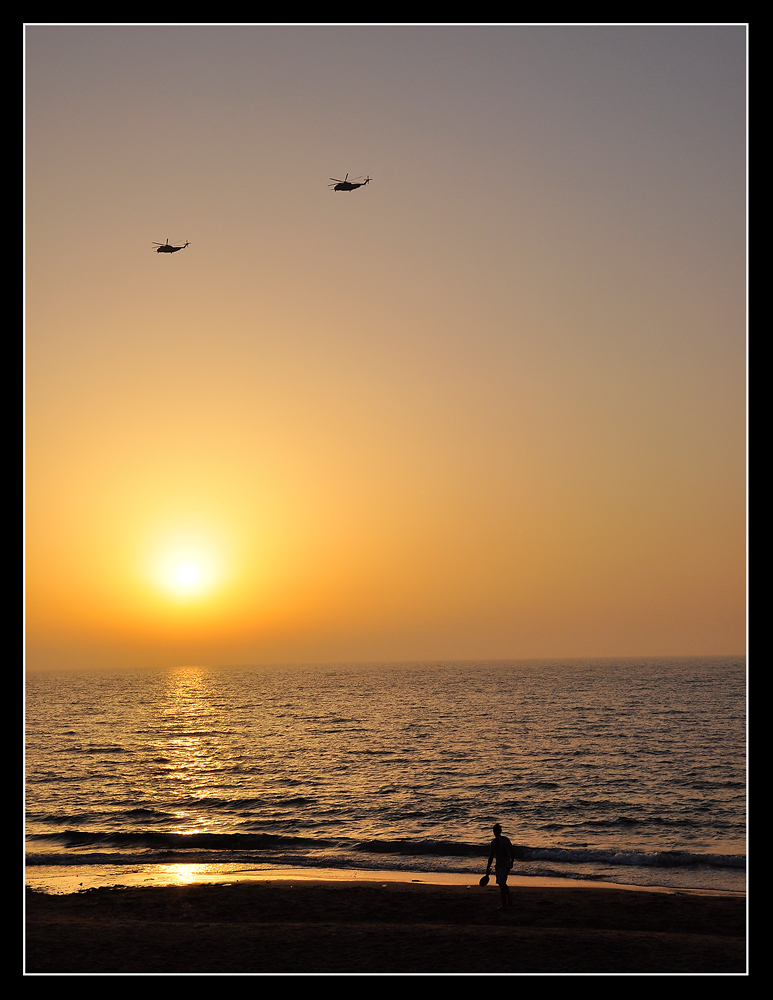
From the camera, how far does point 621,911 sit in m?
19.2

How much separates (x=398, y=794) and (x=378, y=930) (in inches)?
998

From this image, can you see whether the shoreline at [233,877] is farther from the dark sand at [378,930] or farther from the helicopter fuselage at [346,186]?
the helicopter fuselage at [346,186]

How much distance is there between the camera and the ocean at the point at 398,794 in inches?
1070

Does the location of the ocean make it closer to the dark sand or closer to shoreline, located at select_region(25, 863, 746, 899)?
shoreline, located at select_region(25, 863, 746, 899)

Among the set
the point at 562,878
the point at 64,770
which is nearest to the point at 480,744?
the point at 64,770

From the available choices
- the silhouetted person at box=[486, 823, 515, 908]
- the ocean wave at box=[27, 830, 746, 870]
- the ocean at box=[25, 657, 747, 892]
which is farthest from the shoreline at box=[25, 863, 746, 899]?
the silhouetted person at box=[486, 823, 515, 908]

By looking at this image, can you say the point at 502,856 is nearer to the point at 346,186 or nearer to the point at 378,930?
the point at 378,930

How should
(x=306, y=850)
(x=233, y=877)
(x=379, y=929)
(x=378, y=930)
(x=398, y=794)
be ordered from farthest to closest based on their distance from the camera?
(x=398, y=794)
(x=306, y=850)
(x=233, y=877)
(x=379, y=929)
(x=378, y=930)

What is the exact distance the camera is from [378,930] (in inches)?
652

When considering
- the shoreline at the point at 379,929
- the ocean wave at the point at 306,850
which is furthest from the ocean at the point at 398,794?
the shoreline at the point at 379,929

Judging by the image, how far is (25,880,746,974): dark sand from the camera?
46.4 feet

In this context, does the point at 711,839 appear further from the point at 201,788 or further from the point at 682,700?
the point at 682,700

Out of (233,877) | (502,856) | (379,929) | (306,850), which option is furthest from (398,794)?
(379,929)
